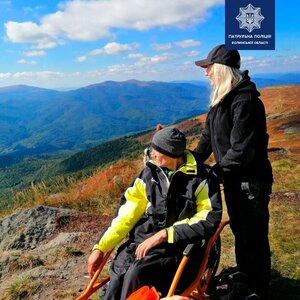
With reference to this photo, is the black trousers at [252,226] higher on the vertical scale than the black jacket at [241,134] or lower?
lower

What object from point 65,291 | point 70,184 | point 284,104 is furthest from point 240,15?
point 284,104

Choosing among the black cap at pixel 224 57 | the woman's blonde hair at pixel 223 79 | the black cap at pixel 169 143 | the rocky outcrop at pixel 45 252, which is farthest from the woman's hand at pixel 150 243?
the rocky outcrop at pixel 45 252

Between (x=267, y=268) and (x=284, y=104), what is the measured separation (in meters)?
52.7

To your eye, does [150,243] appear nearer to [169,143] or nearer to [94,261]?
[94,261]

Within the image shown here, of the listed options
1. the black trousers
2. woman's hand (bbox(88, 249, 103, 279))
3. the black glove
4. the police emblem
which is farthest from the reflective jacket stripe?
the police emblem

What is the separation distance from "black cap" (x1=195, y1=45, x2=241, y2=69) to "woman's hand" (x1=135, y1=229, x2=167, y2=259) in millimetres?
1546

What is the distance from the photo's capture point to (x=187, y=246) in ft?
10.4

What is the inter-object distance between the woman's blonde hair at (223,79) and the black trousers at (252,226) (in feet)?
2.72

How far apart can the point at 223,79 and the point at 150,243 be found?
156 centimetres

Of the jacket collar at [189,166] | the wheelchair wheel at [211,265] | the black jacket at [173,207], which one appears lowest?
the wheelchair wheel at [211,265]

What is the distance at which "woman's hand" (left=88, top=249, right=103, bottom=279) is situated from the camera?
3334 mm

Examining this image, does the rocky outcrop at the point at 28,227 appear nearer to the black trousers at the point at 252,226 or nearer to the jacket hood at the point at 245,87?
the black trousers at the point at 252,226

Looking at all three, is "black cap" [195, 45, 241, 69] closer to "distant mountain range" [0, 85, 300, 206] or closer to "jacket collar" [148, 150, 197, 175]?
"jacket collar" [148, 150, 197, 175]

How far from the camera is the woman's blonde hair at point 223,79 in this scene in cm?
343
